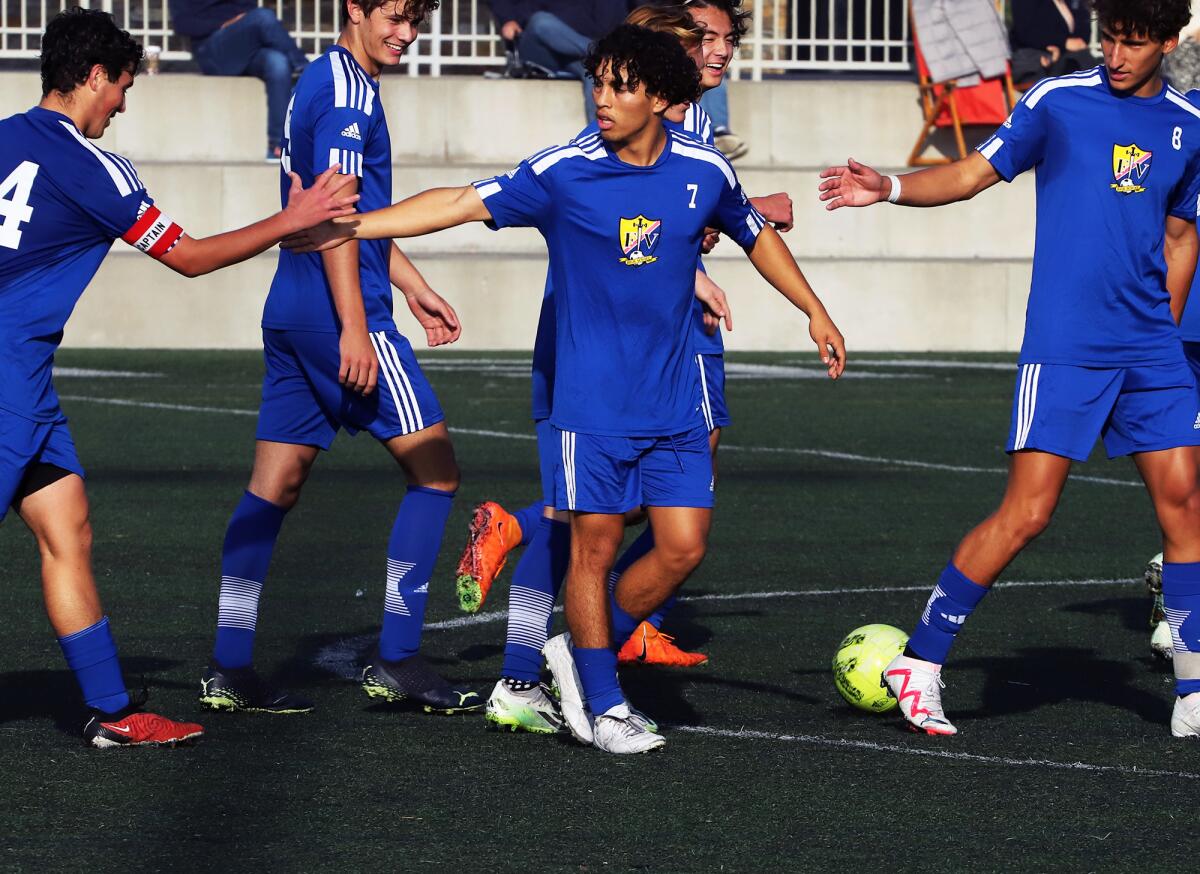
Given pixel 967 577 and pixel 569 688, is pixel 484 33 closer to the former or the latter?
pixel 967 577

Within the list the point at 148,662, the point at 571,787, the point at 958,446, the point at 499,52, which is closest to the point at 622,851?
the point at 571,787

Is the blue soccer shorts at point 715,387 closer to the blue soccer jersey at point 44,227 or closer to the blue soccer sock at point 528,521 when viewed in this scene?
the blue soccer sock at point 528,521

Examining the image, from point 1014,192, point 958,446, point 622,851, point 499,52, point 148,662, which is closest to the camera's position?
point 622,851

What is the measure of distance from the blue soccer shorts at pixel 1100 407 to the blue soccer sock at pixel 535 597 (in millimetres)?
1338

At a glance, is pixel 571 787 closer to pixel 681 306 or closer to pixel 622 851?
pixel 622 851

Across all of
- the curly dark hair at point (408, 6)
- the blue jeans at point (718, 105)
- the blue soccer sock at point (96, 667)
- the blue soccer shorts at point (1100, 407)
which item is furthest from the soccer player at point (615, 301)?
the blue jeans at point (718, 105)

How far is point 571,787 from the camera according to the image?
16.8 ft

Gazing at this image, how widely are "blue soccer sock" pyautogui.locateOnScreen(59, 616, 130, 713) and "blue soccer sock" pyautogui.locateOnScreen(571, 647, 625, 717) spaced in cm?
118

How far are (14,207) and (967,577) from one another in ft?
8.81

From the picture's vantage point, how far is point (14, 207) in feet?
17.3

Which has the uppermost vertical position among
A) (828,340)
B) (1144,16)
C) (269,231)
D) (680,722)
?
(1144,16)

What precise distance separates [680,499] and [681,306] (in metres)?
0.51

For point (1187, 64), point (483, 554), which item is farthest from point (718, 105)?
point (483, 554)

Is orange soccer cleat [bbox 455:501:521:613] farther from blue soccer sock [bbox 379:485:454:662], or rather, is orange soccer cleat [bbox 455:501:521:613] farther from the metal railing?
the metal railing
